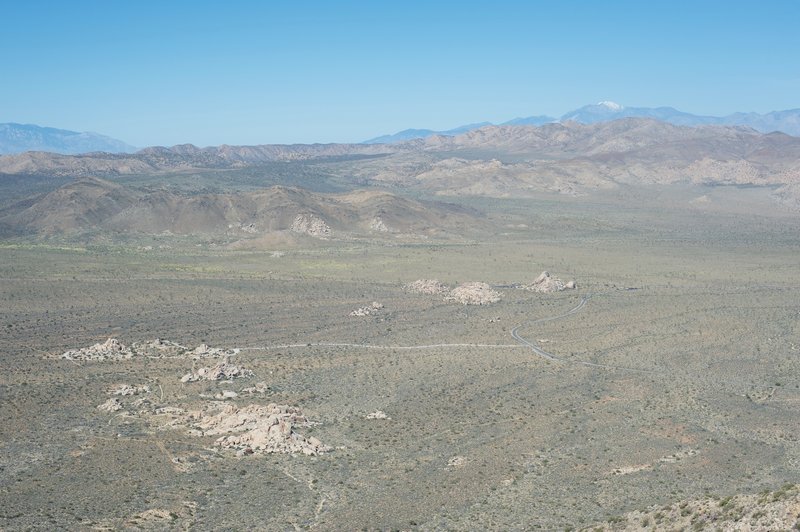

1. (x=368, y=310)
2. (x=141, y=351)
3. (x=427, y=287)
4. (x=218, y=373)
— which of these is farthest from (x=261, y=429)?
(x=427, y=287)

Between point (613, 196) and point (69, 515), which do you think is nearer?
point (69, 515)

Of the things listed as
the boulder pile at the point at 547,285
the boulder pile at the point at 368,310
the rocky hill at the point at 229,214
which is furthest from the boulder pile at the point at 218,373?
the rocky hill at the point at 229,214

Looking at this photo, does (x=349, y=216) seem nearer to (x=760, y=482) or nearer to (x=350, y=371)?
(x=350, y=371)

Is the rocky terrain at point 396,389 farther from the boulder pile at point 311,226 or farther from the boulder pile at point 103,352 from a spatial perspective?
the boulder pile at point 311,226

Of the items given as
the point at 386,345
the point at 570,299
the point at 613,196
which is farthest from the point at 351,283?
the point at 613,196

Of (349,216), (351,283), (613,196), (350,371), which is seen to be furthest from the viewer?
(613,196)

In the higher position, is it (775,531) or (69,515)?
(775,531)
